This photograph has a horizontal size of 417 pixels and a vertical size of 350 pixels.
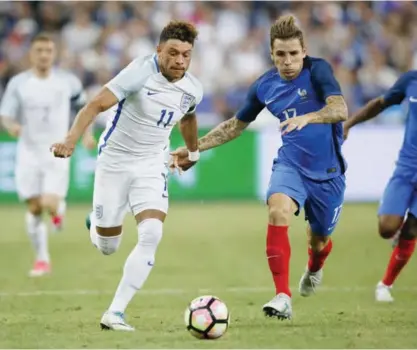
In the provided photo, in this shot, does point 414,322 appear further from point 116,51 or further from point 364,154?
point 116,51

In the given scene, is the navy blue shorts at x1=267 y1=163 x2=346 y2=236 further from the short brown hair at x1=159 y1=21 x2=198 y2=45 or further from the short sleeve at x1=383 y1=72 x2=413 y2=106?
the short brown hair at x1=159 y1=21 x2=198 y2=45

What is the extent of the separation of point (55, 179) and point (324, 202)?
509 centimetres

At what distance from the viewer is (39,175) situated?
44.2ft

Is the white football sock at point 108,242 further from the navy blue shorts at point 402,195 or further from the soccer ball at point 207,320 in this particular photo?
the navy blue shorts at point 402,195

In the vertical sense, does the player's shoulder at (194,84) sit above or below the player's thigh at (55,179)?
above

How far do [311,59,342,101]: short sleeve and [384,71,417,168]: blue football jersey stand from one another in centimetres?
146

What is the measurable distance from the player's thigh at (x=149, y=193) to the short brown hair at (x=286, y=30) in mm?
1448

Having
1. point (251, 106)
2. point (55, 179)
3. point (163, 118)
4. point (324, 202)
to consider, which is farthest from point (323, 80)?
point (55, 179)

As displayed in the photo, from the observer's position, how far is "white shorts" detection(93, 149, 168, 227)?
8.65m

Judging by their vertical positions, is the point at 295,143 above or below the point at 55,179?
above

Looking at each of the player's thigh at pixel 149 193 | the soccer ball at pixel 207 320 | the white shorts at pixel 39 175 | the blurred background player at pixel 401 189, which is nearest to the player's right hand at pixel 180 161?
the player's thigh at pixel 149 193

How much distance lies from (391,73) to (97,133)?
6.82 metres

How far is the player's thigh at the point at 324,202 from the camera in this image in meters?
9.11

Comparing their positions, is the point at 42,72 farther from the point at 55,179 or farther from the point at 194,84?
the point at 194,84
